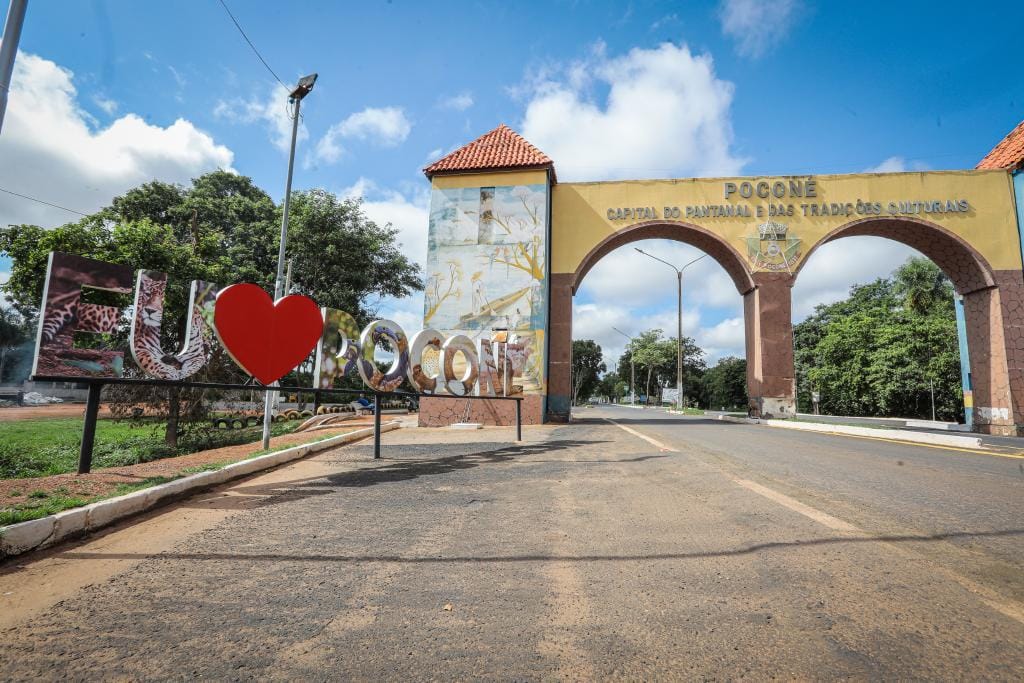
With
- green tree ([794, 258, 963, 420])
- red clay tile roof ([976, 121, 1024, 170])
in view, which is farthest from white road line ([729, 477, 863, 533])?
green tree ([794, 258, 963, 420])

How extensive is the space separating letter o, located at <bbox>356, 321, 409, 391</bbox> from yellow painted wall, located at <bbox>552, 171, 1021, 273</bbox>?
1098 cm

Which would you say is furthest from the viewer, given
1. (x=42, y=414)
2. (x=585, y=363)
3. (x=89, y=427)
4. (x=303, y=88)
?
(x=585, y=363)

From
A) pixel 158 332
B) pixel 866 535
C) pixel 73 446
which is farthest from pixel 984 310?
pixel 73 446

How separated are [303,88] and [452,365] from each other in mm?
7741

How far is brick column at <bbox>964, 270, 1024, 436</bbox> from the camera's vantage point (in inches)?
629

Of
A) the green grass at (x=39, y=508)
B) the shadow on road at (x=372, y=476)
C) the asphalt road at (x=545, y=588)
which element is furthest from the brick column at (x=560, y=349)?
the green grass at (x=39, y=508)

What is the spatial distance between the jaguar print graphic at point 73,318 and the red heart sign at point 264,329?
39.9 inches

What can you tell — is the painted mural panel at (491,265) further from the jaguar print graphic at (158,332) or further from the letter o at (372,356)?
the jaguar print graphic at (158,332)

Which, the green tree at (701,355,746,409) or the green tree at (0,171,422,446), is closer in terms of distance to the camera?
the green tree at (0,171,422,446)

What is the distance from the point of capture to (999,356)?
16.5 m

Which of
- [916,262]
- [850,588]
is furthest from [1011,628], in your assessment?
[916,262]

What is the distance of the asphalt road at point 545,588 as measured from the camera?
1856 mm

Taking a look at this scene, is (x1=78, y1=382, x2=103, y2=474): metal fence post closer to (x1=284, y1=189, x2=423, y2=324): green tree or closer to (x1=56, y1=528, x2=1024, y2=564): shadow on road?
(x1=56, y1=528, x2=1024, y2=564): shadow on road

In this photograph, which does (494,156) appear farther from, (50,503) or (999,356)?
(999,356)
